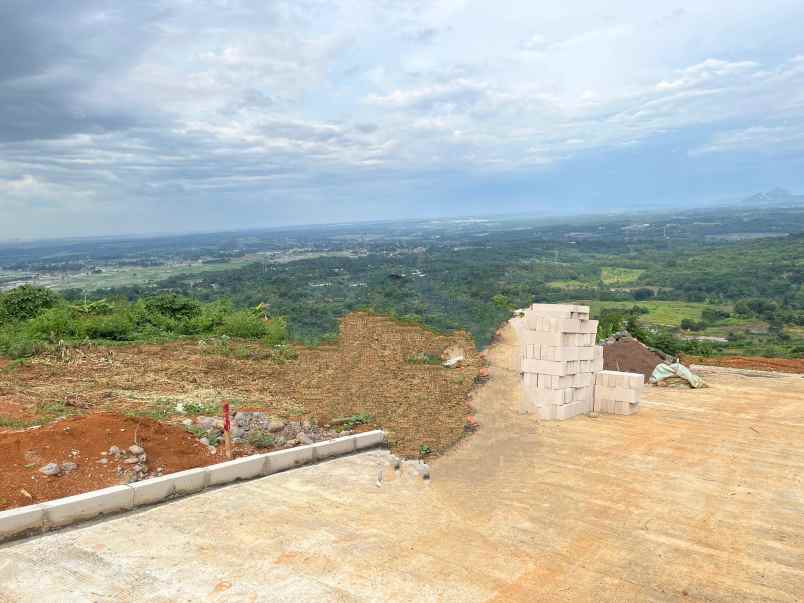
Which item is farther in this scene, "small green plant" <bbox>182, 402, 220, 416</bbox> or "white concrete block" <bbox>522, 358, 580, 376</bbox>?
"white concrete block" <bbox>522, 358, 580, 376</bbox>

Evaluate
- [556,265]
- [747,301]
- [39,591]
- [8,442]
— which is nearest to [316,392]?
[8,442]

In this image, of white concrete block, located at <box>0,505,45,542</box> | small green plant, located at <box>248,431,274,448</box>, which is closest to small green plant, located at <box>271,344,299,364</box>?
small green plant, located at <box>248,431,274,448</box>

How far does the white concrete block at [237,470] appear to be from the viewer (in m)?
6.95

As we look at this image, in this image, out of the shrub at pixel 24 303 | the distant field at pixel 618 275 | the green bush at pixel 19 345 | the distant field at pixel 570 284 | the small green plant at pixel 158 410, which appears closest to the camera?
the small green plant at pixel 158 410

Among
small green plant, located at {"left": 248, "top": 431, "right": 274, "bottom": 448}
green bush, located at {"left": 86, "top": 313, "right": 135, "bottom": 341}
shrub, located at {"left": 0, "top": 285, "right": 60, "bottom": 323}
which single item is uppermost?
shrub, located at {"left": 0, "top": 285, "right": 60, "bottom": 323}

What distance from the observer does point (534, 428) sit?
975 cm

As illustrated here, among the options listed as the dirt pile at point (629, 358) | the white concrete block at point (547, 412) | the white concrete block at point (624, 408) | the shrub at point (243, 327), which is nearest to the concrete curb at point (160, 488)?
the white concrete block at point (547, 412)

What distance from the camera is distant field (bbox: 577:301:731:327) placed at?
41781 mm

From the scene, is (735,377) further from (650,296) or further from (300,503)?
(650,296)

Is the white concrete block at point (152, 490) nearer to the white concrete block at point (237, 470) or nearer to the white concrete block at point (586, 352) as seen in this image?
the white concrete block at point (237, 470)

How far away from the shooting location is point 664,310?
1884 inches

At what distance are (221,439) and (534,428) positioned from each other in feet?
16.0

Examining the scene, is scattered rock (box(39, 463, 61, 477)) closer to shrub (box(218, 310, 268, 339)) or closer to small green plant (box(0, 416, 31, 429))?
small green plant (box(0, 416, 31, 429))

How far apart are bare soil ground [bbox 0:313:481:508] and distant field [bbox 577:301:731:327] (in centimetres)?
2971
